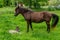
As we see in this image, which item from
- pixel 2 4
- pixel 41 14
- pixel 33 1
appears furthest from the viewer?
pixel 2 4

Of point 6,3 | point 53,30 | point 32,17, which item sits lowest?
point 6,3

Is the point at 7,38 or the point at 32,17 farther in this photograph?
the point at 32,17

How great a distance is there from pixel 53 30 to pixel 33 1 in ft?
65.3

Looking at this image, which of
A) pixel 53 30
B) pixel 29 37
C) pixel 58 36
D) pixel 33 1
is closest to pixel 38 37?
pixel 29 37


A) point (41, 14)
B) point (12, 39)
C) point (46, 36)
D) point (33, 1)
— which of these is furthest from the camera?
point (33, 1)

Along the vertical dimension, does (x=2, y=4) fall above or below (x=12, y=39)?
below

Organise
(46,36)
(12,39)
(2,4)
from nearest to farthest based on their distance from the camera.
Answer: (12,39) → (46,36) → (2,4)

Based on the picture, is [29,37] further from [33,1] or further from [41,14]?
[33,1]

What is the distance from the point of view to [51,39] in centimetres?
1005

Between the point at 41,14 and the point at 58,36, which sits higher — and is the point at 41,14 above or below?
above

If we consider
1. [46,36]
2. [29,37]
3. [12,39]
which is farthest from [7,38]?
[46,36]

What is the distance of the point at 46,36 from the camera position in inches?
416

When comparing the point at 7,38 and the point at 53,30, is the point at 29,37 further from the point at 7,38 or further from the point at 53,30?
the point at 53,30

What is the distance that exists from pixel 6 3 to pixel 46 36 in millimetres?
28933
